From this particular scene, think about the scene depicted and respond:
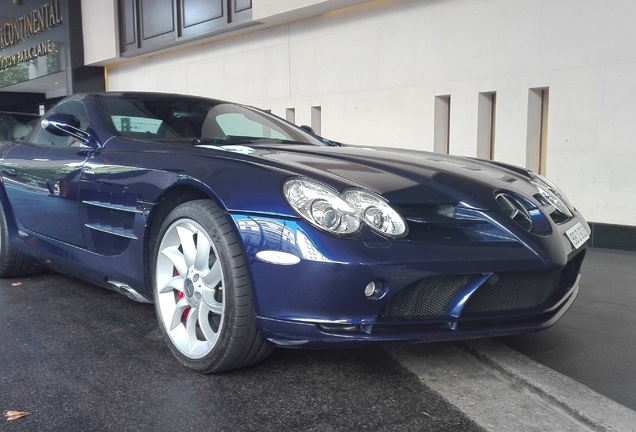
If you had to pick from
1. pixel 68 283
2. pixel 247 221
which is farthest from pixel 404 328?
pixel 68 283

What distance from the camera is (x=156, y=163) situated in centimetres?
274

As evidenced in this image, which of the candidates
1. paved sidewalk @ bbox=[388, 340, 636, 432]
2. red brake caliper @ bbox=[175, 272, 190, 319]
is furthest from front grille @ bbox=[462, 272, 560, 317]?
red brake caliper @ bbox=[175, 272, 190, 319]

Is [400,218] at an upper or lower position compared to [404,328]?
upper

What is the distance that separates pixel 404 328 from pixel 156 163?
1.27 meters

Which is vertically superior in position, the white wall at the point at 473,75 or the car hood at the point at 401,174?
the white wall at the point at 473,75

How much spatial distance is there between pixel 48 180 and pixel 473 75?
4257 millimetres

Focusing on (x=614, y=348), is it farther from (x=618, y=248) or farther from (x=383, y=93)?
(x=383, y=93)

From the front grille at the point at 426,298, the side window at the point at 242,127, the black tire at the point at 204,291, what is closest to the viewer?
the front grille at the point at 426,298

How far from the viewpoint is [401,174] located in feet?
8.17

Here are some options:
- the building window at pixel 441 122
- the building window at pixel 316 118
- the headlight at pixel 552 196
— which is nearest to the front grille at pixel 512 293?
the headlight at pixel 552 196

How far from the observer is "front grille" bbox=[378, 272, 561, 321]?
7.22ft

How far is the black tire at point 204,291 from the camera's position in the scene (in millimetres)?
2299

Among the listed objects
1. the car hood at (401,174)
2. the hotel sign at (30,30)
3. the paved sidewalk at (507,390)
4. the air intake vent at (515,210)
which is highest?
the hotel sign at (30,30)

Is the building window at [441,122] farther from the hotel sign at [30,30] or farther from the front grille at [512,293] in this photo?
the hotel sign at [30,30]
